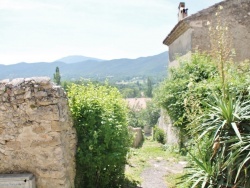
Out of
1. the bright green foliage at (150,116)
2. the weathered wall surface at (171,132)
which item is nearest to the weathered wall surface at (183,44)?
the weathered wall surface at (171,132)

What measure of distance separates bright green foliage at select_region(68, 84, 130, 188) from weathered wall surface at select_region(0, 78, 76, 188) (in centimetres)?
76

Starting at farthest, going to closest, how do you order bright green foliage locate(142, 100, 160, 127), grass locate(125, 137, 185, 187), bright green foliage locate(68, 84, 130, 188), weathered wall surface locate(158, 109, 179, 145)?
bright green foliage locate(142, 100, 160, 127) < weathered wall surface locate(158, 109, 179, 145) < grass locate(125, 137, 185, 187) < bright green foliage locate(68, 84, 130, 188)

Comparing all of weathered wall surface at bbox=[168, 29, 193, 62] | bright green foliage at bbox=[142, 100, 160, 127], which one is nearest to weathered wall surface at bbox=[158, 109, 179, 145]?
weathered wall surface at bbox=[168, 29, 193, 62]

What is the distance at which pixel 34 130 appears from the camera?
5570 mm

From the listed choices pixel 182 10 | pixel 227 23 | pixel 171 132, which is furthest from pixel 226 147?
pixel 182 10

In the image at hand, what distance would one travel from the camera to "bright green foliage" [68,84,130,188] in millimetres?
6316

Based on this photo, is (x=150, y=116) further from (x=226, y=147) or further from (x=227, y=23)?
(x=226, y=147)

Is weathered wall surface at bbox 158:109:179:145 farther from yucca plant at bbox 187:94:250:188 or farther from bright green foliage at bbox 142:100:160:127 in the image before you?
bright green foliage at bbox 142:100:160:127

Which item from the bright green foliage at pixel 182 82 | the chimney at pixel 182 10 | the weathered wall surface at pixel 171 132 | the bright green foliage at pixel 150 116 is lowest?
the bright green foliage at pixel 150 116

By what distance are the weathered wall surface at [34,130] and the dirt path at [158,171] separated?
2.94 m

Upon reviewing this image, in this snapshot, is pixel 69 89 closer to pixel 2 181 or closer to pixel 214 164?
pixel 2 181

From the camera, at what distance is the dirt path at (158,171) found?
25.6 ft

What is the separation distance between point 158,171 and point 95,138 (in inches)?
140

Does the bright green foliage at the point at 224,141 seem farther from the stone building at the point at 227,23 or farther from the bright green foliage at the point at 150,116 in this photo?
the bright green foliage at the point at 150,116
